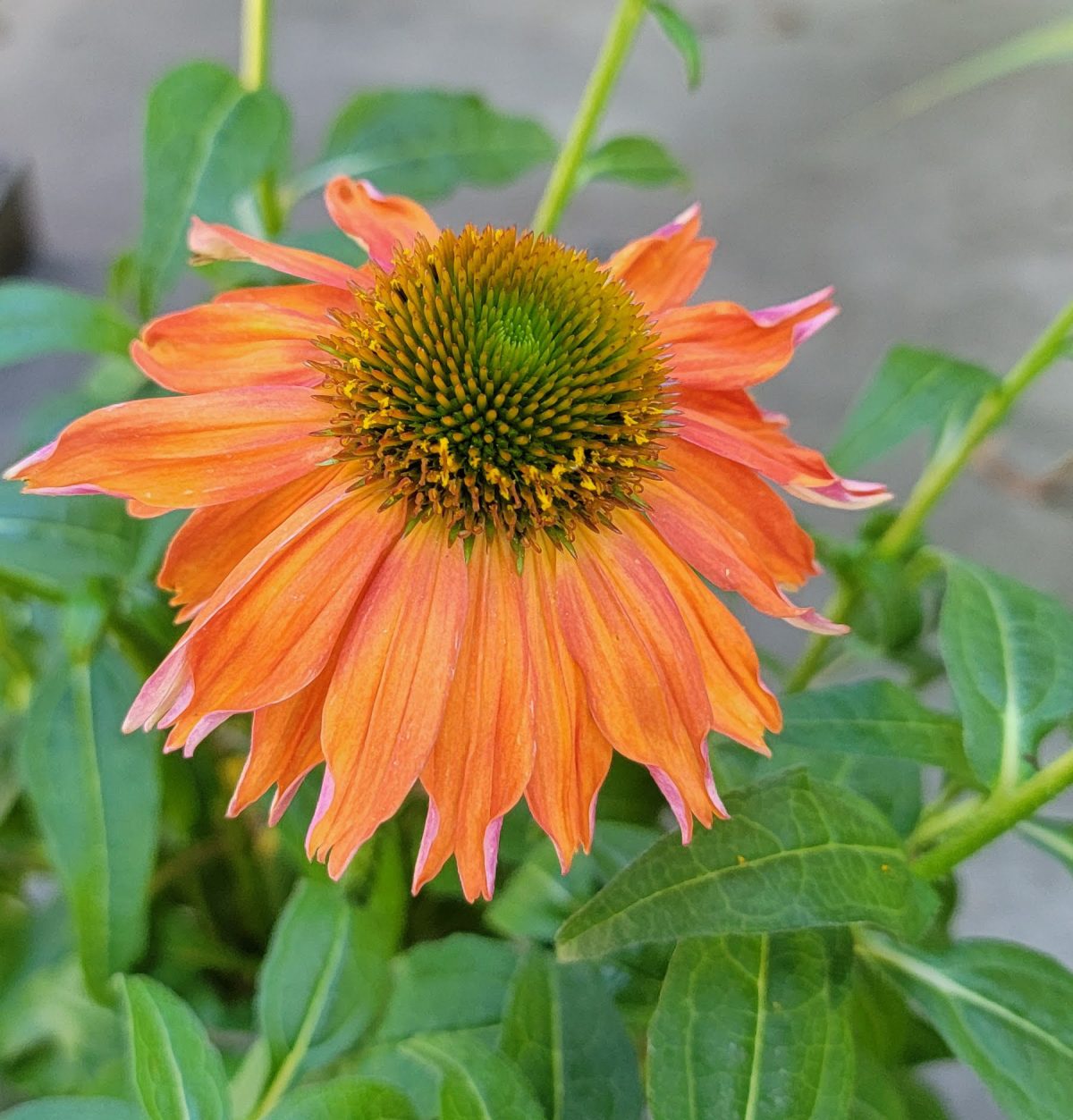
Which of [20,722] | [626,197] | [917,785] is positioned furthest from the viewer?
[626,197]

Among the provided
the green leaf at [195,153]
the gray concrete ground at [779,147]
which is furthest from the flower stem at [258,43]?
the gray concrete ground at [779,147]

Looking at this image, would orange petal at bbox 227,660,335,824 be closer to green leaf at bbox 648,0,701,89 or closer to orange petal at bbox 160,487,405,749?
orange petal at bbox 160,487,405,749

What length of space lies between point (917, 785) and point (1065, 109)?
1.93 m

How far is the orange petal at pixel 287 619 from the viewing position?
11.0 inches

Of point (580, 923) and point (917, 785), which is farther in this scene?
point (917, 785)

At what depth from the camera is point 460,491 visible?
1.11ft

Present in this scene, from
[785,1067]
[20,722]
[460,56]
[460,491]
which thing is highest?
[460,56]

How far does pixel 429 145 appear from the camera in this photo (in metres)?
0.56

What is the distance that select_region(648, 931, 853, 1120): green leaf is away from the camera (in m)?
0.29

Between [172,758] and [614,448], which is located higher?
[614,448]

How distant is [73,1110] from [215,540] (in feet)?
0.62

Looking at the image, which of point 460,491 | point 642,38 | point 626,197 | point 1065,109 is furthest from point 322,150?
point 1065,109

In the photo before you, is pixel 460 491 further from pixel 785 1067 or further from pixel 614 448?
pixel 785 1067

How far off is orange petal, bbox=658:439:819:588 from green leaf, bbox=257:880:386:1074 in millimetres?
240
